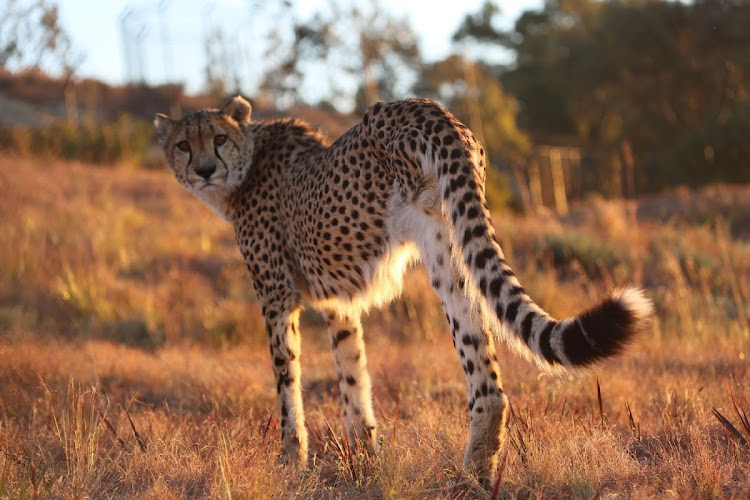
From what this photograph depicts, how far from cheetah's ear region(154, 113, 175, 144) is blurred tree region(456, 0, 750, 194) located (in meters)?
15.1

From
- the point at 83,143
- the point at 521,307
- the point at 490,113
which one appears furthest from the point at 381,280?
the point at 490,113

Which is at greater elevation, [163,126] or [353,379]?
[163,126]

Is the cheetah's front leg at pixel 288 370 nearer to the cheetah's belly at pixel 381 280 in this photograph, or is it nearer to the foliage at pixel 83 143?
the cheetah's belly at pixel 381 280

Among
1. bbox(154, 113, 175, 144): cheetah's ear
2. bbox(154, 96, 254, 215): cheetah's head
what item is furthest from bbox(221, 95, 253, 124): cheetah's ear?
bbox(154, 113, 175, 144): cheetah's ear

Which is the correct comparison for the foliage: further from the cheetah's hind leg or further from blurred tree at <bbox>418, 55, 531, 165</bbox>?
blurred tree at <bbox>418, 55, 531, 165</bbox>

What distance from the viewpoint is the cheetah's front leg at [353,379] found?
340 centimetres

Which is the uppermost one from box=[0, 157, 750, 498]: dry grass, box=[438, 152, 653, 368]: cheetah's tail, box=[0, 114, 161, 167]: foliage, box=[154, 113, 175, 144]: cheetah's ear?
box=[0, 114, 161, 167]: foliage

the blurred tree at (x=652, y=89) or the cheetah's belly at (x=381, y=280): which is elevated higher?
the blurred tree at (x=652, y=89)

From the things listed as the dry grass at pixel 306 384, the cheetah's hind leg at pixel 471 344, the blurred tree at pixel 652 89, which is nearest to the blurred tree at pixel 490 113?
the blurred tree at pixel 652 89

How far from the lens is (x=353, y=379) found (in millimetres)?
3441

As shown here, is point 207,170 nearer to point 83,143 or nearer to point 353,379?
point 353,379

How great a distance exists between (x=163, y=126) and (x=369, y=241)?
154cm

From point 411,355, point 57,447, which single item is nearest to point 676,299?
point 411,355

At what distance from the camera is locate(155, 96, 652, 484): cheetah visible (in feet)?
7.66
